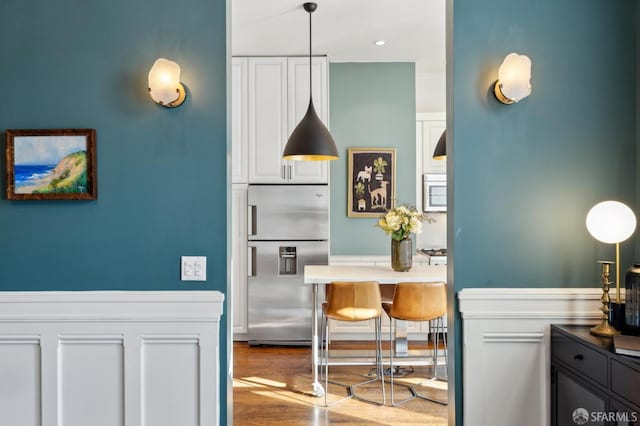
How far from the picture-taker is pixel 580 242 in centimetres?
201

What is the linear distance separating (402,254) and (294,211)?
1314 millimetres

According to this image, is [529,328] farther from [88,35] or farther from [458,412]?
[88,35]

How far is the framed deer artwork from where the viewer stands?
482cm

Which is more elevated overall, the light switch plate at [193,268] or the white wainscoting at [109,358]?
the light switch plate at [193,268]

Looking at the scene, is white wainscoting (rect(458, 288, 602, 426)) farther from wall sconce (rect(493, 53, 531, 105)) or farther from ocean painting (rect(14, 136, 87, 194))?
ocean painting (rect(14, 136, 87, 194))

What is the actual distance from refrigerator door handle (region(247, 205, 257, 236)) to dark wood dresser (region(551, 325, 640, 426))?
3.04 meters

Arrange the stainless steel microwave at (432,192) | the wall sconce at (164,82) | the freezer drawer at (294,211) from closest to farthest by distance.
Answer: the wall sconce at (164,82) < the freezer drawer at (294,211) < the stainless steel microwave at (432,192)

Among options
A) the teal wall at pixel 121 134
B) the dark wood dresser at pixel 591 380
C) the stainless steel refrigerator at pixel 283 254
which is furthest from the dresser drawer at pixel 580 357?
the stainless steel refrigerator at pixel 283 254

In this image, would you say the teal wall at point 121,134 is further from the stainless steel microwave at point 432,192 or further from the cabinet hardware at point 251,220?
the stainless steel microwave at point 432,192

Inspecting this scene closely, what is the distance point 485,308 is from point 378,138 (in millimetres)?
3116

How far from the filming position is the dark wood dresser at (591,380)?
1516 mm

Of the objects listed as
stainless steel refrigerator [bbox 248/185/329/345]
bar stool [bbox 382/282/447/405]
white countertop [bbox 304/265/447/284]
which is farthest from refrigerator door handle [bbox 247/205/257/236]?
bar stool [bbox 382/282/447/405]

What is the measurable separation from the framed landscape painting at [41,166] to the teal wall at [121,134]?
0.17 feet

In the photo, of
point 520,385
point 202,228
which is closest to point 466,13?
point 202,228
